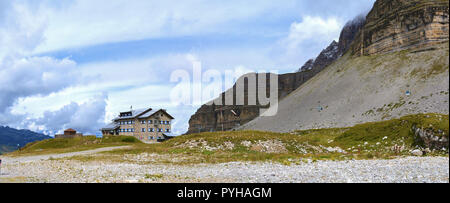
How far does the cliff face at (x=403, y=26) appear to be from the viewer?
368 ft

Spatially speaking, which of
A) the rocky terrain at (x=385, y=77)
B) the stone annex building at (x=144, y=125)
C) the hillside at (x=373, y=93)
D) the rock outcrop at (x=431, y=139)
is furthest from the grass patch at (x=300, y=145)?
the hillside at (x=373, y=93)

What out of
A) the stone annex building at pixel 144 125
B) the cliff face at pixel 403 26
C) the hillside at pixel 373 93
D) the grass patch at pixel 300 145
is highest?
the cliff face at pixel 403 26

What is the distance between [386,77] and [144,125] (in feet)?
262

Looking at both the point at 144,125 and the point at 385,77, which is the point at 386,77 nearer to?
the point at 385,77

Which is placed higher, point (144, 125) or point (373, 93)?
point (373, 93)

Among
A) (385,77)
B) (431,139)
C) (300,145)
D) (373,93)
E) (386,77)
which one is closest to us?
(431,139)

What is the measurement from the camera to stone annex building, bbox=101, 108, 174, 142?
79.1m

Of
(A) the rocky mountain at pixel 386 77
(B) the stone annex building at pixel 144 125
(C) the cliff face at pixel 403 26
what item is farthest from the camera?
(C) the cliff face at pixel 403 26

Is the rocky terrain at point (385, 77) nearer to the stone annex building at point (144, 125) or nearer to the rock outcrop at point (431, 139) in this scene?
the stone annex building at point (144, 125)

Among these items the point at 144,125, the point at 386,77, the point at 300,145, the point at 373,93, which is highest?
the point at 386,77

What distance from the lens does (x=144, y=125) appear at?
259ft

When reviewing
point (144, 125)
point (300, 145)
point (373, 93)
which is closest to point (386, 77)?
point (373, 93)

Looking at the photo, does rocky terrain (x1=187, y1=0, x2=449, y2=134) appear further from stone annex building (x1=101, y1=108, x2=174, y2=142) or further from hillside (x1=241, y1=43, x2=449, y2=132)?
stone annex building (x1=101, y1=108, x2=174, y2=142)
